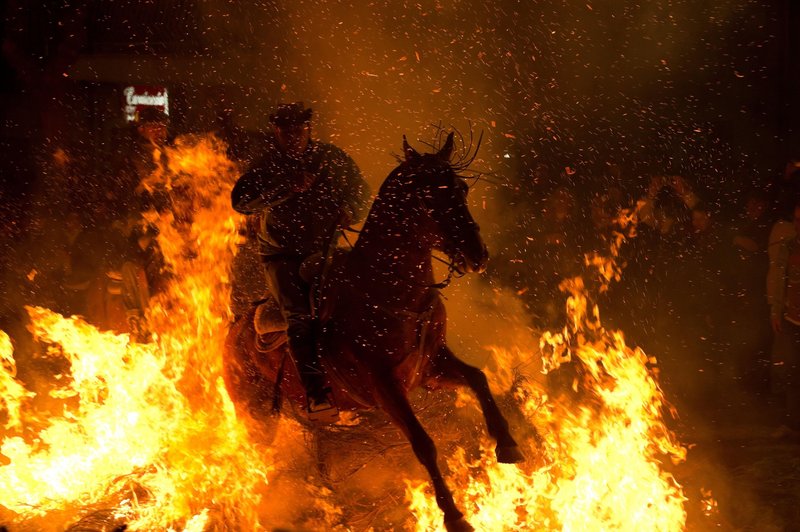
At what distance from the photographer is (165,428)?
598 centimetres

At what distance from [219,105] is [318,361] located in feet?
28.6

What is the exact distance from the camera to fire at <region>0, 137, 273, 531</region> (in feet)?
18.1

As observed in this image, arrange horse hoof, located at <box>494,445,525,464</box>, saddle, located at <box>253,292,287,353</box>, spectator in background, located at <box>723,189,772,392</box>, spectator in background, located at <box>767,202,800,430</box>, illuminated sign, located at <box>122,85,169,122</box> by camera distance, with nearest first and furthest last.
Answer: horse hoof, located at <box>494,445,525,464</box> < saddle, located at <box>253,292,287,353</box> < spectator in background, located at <box>767,202,800,430</box> < spectator in background, located at <box>723,189,772,392</box> < illuminated sign, located at <box>122,85,169,122</box>

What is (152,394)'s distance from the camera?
6.14 meters

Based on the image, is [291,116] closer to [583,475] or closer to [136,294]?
[583,475]

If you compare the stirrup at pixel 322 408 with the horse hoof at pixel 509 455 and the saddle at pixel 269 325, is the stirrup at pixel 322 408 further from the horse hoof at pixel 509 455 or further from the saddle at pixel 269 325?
the horse hoof at pixel 509 455

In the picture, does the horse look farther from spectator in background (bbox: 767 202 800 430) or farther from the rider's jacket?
spectator in background (bbox: 767 202 800 430)

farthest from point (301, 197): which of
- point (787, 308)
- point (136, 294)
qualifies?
point (787, 308)

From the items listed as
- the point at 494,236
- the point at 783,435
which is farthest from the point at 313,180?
the point at 783,435

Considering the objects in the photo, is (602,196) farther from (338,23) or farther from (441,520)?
(441,520)

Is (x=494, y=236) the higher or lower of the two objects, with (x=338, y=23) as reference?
lower

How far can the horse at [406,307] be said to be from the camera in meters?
4.02

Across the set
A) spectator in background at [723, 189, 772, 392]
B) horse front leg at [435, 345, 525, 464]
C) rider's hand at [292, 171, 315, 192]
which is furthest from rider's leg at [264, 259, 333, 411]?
spectator in background at [723, 189, 772, 392]

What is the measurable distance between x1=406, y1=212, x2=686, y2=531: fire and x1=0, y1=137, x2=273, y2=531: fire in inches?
63.3
